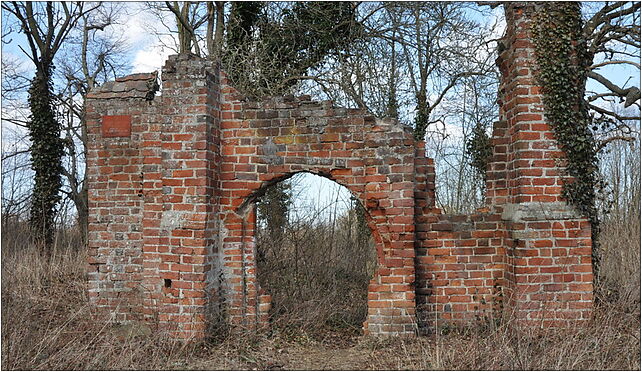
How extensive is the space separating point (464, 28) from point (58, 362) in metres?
11.6

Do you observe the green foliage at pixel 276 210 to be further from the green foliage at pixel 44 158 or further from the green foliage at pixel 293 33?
the green foliage at pixel 44 158

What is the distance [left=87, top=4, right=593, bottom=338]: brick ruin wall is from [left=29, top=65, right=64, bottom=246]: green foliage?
8.18 m

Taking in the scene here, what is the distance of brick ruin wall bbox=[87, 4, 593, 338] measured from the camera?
206 inches

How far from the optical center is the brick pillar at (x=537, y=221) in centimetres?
519

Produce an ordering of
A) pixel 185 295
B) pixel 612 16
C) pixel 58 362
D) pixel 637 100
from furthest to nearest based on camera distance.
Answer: pixel 612 16 → pixel 637 100 → pixel 185 295 → pixel 58 362

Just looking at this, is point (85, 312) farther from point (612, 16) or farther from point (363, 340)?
point (612, 16)

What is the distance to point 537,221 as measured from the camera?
17.1 ft

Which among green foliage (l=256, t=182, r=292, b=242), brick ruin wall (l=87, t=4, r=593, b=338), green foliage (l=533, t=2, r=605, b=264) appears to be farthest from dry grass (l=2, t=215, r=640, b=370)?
green foliage (l=256, t=182, r=292, b=242)

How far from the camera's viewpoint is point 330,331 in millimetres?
6289

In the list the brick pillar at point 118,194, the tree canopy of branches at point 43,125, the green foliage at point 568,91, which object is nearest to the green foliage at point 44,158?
the tree canopy of branches at point 43,125

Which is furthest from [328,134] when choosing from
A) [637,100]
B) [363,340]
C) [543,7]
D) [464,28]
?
[464,28]

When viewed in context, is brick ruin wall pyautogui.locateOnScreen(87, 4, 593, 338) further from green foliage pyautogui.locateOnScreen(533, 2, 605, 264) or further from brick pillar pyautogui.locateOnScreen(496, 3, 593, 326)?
green foliage pyautogui.locateOnScreen(533, 2, 605, 264)

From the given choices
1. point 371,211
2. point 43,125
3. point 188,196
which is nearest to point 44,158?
point 43,125

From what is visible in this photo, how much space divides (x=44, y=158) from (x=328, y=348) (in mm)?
10784
